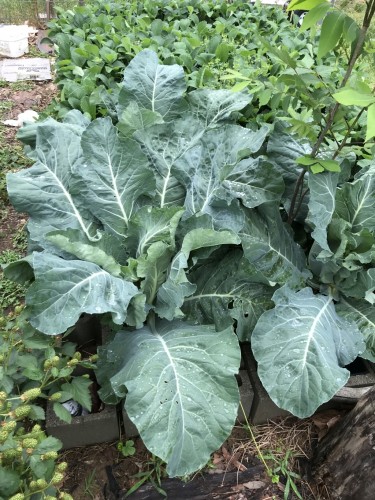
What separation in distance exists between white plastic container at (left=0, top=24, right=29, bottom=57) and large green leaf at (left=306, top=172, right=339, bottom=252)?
197 inches

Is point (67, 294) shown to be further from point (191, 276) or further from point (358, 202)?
point (358, 202)

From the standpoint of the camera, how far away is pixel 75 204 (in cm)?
236

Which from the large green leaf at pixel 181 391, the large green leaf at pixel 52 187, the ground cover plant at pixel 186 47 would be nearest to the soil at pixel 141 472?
the large green leaf at pixel 181 391

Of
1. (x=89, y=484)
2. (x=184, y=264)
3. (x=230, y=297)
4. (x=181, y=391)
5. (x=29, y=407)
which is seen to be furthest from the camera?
(x=230, y=297)

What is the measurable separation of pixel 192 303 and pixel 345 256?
0.79m

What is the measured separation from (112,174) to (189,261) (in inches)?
23.4

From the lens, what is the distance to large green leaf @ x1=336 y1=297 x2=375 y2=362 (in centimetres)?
217

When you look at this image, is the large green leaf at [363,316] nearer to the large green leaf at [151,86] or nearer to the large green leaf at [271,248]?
the large green leaf at [271,248]

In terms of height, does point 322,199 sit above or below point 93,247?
above

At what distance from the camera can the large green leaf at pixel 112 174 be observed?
2.29 meters

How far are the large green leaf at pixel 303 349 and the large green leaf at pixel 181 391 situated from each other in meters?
0.18

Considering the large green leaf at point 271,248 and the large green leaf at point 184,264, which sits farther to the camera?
the large green leaf at point 271,248

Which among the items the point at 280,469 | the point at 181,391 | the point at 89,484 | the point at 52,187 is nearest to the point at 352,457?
the point at 280,469

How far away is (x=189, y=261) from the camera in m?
2.22
